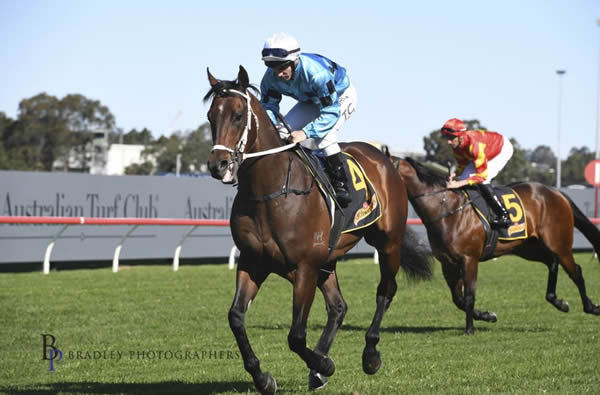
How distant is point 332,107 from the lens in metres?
5.21

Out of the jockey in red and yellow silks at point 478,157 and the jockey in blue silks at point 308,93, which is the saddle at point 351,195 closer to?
the jockey in blue silks at point 308,93

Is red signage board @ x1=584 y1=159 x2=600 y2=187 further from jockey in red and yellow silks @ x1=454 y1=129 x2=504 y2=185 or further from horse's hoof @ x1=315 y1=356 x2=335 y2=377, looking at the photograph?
horse's hoof @ x1=315 y1=356 x2=335 y2=377

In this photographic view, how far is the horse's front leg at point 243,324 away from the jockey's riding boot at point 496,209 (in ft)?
13.7

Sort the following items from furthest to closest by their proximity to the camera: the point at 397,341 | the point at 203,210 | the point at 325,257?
the point at 203,210 → the point at 397,341 → the point at 325,257

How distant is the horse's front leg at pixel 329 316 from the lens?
509 cm

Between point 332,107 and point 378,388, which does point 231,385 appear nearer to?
point 378,388

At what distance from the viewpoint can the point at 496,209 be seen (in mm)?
8562

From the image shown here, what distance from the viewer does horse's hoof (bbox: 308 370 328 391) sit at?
506cm

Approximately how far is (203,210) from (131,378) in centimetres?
1043

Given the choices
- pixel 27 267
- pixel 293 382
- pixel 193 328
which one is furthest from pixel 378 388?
pixel 27 267

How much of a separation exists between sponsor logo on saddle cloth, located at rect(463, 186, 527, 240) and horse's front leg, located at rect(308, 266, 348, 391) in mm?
3156

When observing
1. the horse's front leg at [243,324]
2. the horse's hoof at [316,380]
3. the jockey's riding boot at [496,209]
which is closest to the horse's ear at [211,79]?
the horse's front leg at [243,324]

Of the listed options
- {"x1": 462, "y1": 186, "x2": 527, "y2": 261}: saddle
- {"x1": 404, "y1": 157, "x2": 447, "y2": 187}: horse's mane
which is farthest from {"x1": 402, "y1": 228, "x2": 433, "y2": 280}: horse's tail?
{"x1": 462, "y1": 186, "x2": 527, "y2": 261}: saddle

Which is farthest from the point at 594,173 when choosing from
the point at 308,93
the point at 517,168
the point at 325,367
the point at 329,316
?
the point at 517,168
